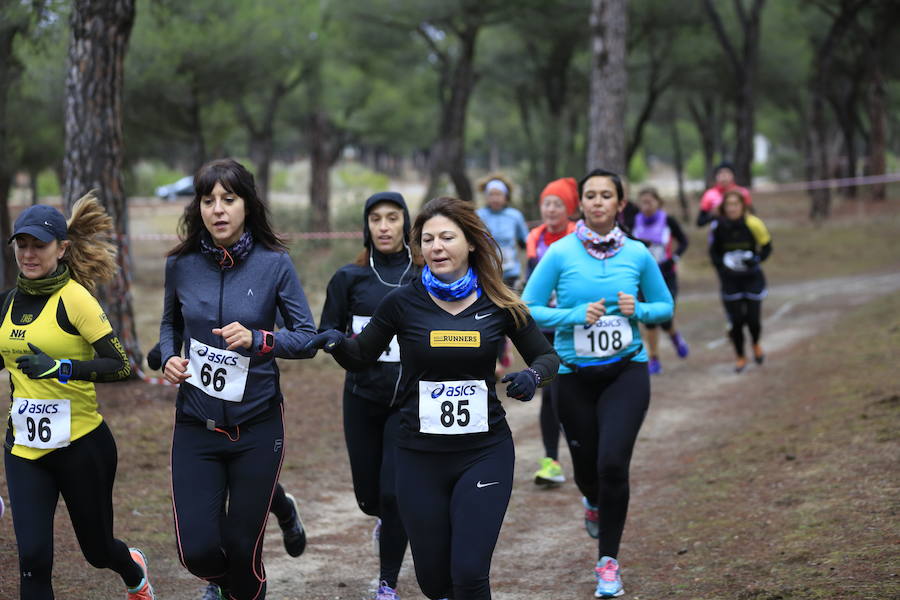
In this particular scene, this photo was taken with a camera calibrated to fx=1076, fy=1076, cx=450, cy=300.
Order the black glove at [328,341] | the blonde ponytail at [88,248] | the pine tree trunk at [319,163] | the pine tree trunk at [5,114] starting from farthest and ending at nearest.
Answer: the pine tree trunk at [319,163], the pine tree trunk at [5,114], the blonde ponytail at [88,248], the black glove at [328,341]

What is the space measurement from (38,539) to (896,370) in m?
8.93

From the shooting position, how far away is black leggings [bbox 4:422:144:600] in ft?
14.9

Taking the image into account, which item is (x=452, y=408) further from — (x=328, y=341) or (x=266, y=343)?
(x=266, y=343)

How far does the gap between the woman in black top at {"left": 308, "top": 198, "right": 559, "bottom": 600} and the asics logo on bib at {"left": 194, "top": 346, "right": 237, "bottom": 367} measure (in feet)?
1.31

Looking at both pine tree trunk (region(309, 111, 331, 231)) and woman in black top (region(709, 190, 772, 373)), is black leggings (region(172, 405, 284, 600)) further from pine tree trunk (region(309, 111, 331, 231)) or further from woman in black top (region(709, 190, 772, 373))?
pine tree trunk (region(309, 111, 331, 231))

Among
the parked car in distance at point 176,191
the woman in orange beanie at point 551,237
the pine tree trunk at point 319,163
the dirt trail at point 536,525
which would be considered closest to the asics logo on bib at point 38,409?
the dirt trail at point 536,525

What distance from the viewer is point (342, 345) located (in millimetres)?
4566

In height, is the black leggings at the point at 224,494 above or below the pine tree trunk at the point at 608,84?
below

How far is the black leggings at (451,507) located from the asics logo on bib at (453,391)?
0.23 metres

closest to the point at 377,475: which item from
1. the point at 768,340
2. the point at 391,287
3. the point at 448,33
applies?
the point at 391,287

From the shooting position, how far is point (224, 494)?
464 cm

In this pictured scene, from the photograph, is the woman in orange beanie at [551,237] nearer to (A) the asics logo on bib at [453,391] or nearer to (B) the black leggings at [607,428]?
(B) the black leggings at [607,428]

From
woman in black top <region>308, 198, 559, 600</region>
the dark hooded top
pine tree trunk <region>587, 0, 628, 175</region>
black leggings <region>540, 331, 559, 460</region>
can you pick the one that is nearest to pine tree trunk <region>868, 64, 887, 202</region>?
pine tree trunk <region>587, 0, 628, 175</region>

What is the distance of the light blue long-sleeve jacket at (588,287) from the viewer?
19.0 ft
